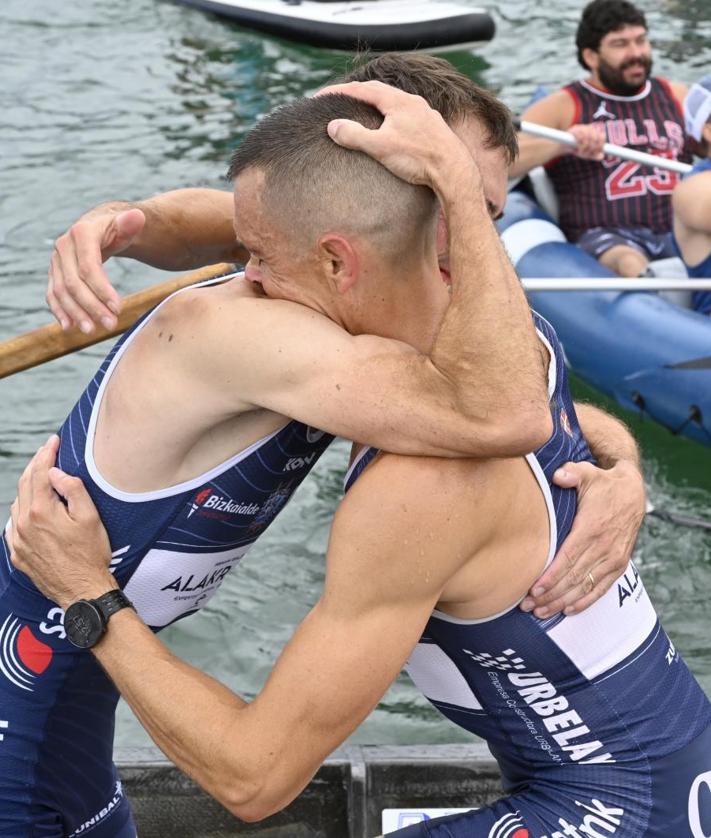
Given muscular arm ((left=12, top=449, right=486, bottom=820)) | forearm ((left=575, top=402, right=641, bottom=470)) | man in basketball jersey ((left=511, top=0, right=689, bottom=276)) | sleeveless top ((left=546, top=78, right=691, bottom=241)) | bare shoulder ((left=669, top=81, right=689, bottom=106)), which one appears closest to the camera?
muscular arm ((left=12, top=449, right=486, bottom=820))

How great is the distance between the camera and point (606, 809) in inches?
99.7

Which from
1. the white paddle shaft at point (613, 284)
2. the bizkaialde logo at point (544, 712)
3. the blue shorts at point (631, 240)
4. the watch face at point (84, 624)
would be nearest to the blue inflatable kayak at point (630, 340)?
the white paddle shaft at point (613, 284)

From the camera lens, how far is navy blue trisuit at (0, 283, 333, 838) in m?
2.55

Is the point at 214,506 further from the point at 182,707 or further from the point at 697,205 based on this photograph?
the point at 697,205

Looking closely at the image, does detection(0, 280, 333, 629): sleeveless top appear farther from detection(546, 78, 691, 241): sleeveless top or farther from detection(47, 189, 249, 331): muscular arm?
detection(546, 78, 691, 241): sleeveless top

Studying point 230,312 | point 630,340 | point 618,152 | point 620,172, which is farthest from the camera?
point 620,172

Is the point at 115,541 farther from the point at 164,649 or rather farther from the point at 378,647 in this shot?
the point at 378,647

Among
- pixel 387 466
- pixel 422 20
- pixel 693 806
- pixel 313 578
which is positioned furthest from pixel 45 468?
pixel 422 20

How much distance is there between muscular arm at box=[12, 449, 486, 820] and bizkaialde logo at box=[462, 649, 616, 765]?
1.05 ft

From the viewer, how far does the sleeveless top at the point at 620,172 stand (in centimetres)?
824

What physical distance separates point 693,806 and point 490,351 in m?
1.01

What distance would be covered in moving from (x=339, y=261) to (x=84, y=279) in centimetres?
57

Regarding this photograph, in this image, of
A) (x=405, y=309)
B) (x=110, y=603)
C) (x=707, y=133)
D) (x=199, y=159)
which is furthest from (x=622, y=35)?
(x=110, y=603)

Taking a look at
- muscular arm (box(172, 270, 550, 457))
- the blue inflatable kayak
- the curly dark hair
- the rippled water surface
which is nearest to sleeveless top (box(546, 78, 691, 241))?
the curly dark hair
